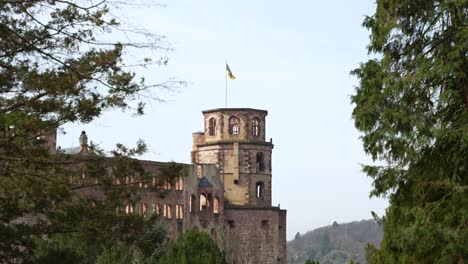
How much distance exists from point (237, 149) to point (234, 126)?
5.44ft

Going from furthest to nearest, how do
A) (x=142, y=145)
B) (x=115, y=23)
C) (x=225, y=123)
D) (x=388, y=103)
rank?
1. (x=225, y=123)
2. (x=388, y=103)
3. (x=142, y=145)
4. (x=115, y=23)

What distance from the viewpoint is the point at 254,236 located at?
68.0 metres

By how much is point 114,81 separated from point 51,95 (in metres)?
1.02

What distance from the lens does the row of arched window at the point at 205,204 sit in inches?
2549

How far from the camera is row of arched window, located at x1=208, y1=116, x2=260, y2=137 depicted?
69.1 meters

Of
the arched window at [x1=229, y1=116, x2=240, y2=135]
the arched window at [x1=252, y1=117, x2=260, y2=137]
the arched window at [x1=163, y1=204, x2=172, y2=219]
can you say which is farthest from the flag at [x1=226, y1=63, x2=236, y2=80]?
the arched window at [x1=163, y1=204, x2=172, y2=219]

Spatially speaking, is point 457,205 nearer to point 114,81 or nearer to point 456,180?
point 456,180

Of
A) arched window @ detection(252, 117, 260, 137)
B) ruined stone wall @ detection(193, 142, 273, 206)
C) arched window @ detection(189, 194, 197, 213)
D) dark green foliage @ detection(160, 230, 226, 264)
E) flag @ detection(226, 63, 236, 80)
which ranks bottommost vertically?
dark green foliage @ detection(160, 230, 226, 264)

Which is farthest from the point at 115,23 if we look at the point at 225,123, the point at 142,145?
the point at 225,123

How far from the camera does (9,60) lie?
50.9 feet

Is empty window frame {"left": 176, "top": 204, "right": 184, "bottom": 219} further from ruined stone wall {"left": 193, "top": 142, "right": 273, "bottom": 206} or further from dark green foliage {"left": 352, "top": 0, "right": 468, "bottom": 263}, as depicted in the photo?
dark green foliage {"left": 352, "top": 0, "right": 468, "bottom": 263}

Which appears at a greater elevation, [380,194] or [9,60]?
[9,60]

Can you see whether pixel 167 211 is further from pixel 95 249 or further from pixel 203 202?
pixel 95 249

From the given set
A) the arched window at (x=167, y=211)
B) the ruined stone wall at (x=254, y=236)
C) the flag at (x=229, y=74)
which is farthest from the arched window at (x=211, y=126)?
the arched window at (x=167, y=211)
